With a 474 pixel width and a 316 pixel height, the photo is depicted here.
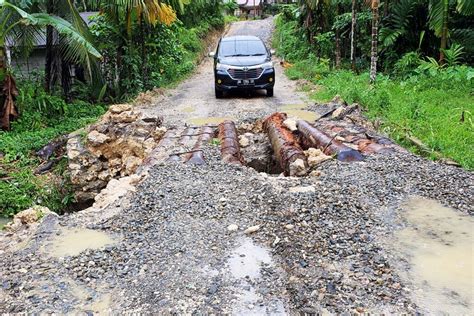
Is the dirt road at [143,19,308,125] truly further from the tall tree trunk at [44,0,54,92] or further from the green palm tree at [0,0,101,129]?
the tall tree trunk at [44,0,54,92]

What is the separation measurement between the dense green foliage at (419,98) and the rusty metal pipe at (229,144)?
3222mm

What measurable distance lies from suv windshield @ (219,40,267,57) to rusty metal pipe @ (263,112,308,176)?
176 inches

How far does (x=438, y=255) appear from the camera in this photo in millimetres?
4840

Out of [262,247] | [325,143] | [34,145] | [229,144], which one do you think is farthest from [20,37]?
[262,247]

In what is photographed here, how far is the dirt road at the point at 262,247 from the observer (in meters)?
4.13

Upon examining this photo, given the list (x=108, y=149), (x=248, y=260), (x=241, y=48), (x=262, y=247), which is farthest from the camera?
(x=241, y=48)

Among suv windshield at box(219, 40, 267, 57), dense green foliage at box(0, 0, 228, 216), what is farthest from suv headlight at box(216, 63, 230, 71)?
dense green foliage at box(0, 0, 228, 216)

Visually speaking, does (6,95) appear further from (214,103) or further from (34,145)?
(214,103)

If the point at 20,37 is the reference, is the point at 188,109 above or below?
below

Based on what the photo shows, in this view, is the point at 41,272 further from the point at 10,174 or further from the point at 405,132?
the point at 405,132

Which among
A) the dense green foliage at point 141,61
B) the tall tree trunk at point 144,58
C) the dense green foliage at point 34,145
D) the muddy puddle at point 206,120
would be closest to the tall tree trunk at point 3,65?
→ the dense green foliage at point 34,145

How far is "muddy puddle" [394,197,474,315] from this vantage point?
407 cm

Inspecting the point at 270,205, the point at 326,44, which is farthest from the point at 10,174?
the point at 326,44

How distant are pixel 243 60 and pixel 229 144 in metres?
5.83
